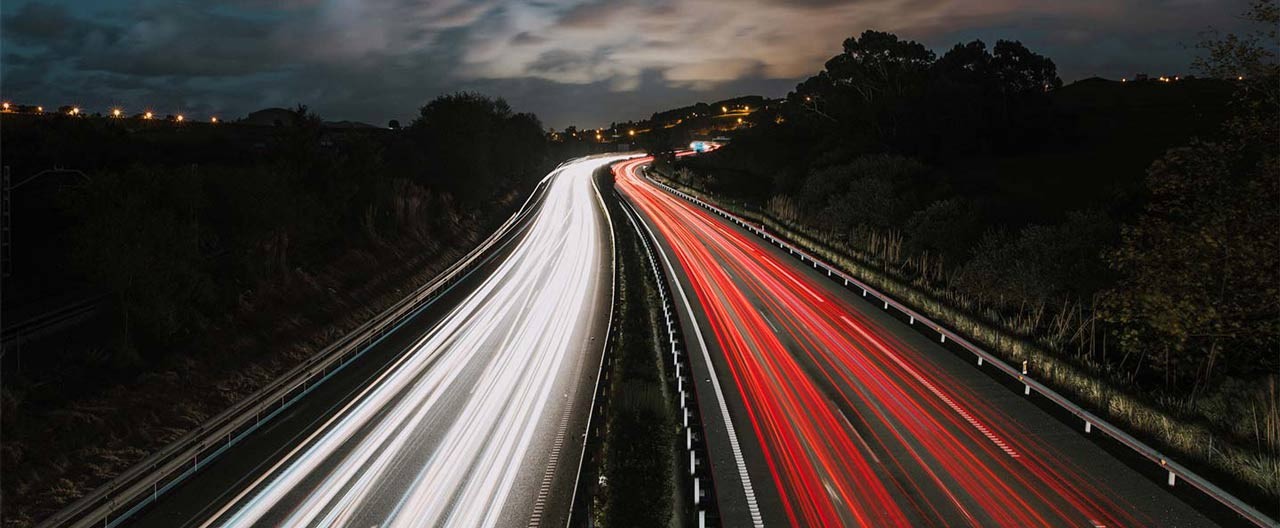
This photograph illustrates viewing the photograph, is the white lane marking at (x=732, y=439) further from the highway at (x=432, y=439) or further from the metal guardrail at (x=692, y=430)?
the highway at (x=432, y=439)

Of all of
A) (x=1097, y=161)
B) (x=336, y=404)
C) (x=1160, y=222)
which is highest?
(x=1097, y=161)

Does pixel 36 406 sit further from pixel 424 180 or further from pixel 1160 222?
pixel 424 180

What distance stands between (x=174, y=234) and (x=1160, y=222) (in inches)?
1015

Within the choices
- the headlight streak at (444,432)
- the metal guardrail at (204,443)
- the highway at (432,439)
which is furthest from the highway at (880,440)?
the metal guardrail at (204,443)

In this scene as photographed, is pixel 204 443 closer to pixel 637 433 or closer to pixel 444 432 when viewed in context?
pixel 444 432

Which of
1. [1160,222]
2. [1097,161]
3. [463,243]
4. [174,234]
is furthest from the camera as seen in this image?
[1097,161]

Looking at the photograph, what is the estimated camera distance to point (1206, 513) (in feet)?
41.3

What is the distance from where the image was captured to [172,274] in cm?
2125

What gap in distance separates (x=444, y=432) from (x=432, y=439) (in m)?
0.47

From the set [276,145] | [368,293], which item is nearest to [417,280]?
[368,293]

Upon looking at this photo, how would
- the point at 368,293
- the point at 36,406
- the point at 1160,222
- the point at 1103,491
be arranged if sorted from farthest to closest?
the point at 368,293, the point at 1160,222, the point at 36,406, the point at 1103,491

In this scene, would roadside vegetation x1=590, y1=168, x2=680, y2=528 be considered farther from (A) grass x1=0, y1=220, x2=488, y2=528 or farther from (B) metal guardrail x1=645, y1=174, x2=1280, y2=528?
(A) grass x1=0, y1=220, x2=488, y2=528

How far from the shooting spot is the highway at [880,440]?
42.0 ft

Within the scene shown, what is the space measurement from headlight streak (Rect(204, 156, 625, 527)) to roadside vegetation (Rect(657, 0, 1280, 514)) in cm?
1357
